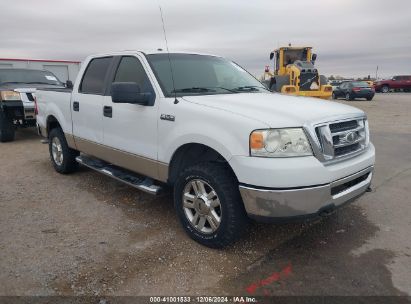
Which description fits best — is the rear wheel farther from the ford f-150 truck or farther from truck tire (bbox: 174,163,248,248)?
truck tire (bbox: 174,163,248,248)

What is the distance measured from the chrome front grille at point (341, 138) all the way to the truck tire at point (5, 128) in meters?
8.15

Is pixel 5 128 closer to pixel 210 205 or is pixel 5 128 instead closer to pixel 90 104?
pixel 90 104

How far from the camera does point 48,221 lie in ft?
13.5

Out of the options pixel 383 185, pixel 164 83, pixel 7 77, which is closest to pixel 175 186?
pixel 164 83

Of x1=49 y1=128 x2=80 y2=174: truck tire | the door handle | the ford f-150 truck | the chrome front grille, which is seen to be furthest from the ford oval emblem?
the ford f-150 truck

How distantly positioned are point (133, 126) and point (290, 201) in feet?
6.51

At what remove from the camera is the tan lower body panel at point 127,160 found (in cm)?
389

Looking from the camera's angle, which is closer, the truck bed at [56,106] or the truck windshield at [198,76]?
the truck windshield at [198,76]

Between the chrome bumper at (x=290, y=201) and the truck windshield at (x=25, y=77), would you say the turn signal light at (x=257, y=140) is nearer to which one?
the chrome bumper at (x=290, y=201)

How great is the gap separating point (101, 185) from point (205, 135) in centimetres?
277

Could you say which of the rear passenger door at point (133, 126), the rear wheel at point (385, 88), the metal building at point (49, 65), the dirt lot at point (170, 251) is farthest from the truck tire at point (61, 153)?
the rear wheel at point (385, 88)

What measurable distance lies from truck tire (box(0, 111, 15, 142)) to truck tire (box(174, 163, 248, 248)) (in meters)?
7.02

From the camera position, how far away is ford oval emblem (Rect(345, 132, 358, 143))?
333 cm

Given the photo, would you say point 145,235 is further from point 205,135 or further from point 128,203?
point 205,135
